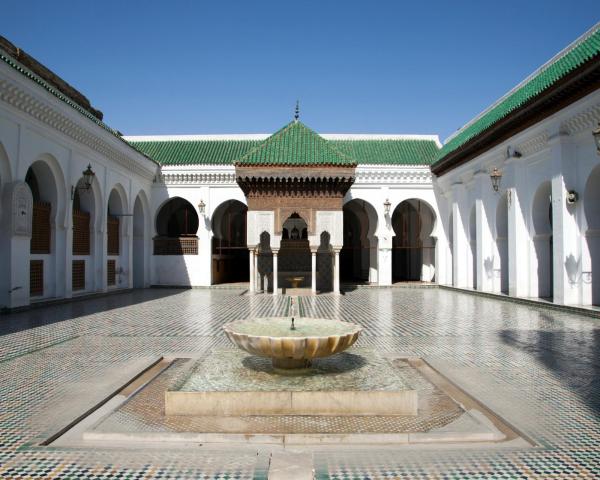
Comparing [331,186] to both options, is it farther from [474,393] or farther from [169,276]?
[474,393]

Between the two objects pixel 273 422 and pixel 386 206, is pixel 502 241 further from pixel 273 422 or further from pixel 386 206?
pixel 273 422

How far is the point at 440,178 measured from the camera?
46.3ft

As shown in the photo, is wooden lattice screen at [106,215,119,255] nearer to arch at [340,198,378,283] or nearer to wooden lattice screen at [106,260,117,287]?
wooden lattice screen at [106,260,117,287]

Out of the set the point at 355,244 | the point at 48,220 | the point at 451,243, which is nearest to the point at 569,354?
the point at 48,220

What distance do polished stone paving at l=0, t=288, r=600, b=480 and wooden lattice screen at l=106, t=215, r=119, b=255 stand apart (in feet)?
11.5

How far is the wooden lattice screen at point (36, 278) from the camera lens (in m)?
8.65

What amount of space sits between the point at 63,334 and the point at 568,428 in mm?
5238

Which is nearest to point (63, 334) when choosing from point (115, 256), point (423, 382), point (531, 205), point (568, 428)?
point (423, 382)

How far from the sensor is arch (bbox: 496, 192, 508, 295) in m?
11.0

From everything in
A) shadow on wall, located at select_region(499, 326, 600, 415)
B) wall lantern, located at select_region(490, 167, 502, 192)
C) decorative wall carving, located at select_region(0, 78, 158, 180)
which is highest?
decorative wall carving, located at select_region(0, 78, 158, 180)

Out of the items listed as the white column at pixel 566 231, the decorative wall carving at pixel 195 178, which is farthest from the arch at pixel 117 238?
the white column at pixel 566 231

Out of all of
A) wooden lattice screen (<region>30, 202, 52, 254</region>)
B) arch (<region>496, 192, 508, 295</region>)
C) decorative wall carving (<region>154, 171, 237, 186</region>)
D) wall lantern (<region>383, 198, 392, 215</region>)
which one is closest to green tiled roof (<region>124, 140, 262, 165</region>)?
decorative wall carving (<region>154, 171, 237, 186</region>)

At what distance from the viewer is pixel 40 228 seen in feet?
29.6

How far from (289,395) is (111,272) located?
1056 cm
